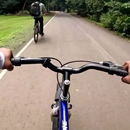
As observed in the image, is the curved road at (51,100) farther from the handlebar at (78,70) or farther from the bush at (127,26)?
the bush at (127,26)

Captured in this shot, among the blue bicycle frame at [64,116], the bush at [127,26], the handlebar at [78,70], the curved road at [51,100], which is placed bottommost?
the curved road at [51,100]

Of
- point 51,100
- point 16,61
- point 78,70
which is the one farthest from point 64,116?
point 51,100

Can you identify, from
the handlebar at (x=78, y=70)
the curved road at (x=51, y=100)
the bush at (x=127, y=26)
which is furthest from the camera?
the bush at (x=127, y=26)

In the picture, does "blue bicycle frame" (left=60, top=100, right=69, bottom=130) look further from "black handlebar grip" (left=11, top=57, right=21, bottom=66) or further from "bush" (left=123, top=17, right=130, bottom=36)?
"bush" (left=123, top=17, right=130, bottom=36)

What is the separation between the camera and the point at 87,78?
543 centimetres

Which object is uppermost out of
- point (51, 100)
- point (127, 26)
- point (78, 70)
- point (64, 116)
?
point (78, 70)

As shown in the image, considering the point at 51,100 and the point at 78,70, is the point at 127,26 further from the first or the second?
the point at 78,70

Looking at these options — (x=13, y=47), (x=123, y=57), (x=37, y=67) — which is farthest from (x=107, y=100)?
(x=13, y=47)

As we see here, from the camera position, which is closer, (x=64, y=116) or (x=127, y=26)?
(x=64, y=116)

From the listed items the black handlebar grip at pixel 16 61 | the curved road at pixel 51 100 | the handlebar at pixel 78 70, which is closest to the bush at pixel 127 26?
the curved road at pixel 51 100

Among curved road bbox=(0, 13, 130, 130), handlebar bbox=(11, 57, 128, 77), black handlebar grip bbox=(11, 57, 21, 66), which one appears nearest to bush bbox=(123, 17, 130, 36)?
curved road bbox=(0, 13, 130, 130)

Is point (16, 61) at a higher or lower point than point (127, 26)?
higher

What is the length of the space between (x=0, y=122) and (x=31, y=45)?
6.30 meters

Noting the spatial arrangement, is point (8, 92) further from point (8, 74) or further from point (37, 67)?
point (37, 67)
